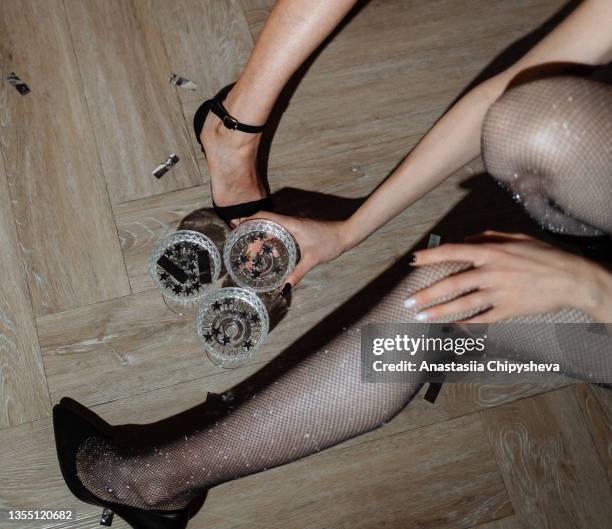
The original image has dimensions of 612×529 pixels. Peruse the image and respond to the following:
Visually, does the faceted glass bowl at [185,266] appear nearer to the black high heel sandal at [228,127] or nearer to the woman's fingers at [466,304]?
the black high heel sandal at [228,127]

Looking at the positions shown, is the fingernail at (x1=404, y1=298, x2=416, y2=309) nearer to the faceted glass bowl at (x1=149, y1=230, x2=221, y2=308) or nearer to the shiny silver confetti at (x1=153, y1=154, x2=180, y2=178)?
the faceted glass bowl at (x1=149, y1=230, x2=221, y2=308)

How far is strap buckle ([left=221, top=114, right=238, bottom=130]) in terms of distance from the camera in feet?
3.10

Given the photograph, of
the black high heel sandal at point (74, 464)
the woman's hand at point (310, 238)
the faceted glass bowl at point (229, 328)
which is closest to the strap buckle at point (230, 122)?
the woman's hand at point (310, 238)

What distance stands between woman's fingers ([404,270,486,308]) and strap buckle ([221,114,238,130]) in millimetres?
422

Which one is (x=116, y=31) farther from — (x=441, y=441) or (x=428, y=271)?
(x=441, y=441)

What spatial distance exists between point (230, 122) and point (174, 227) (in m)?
0.25

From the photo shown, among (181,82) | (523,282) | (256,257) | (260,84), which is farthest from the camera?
(181,82)

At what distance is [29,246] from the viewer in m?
1.07

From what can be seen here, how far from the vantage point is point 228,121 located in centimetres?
95

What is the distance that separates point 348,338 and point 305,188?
0.41 meters

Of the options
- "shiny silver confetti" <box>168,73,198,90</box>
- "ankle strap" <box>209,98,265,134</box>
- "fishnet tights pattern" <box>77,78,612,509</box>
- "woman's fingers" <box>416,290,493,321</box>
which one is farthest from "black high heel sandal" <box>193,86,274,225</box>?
"woman's fingers" <box>416,290,493,321</box>

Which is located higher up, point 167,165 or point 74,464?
point 167,165

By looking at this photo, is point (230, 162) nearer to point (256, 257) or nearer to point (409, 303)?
→ point (256, 257)

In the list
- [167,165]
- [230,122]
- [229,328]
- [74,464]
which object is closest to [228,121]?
[230,122]
